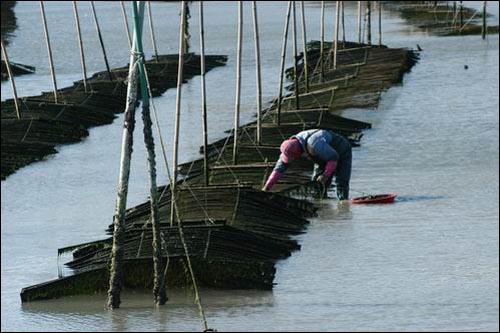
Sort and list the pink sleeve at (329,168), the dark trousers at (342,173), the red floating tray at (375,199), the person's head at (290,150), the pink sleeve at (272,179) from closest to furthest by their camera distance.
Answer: the person's head at (290,150), the pink sleeve at (272,179), the pink sleeve at (329,168), the dark trousers at (342,173), the red floating tray at (375,199)

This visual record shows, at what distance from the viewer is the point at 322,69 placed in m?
28.1

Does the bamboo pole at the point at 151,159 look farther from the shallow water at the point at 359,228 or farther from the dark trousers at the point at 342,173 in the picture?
the dark trousers at the point at 342,173

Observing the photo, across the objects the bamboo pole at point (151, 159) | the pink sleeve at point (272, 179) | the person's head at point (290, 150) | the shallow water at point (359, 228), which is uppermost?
the bamboo pole at point (151, 159)

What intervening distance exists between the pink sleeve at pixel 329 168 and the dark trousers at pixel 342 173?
0.32 ft

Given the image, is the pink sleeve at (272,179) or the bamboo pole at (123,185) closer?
the bamboo pole at (123,185)

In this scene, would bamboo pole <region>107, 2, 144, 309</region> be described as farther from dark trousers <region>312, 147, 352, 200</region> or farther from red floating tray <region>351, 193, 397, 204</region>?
red floating tray <region>351, 193, 397, 204</region>

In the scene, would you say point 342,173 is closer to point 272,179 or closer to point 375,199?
point 375,199

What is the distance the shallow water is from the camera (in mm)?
11172

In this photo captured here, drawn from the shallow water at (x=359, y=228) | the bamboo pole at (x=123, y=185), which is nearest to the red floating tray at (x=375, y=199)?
the shallow water at (x=359, y=228)

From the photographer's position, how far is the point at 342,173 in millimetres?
16172

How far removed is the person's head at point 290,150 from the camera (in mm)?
15453

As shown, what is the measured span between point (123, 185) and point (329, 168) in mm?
5251

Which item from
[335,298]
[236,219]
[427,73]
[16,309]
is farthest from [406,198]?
[427,73]

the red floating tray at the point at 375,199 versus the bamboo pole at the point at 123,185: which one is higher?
the bamboo pole at the point at 123,185
